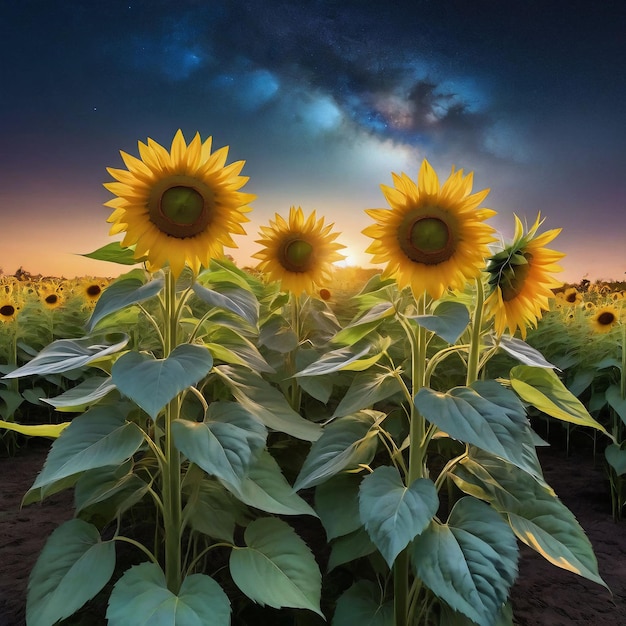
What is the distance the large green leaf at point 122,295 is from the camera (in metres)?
1.13

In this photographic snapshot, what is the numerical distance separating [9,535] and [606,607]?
6.43ft

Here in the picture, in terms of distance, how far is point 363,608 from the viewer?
4.42ft

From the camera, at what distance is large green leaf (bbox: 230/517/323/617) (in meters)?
1.15

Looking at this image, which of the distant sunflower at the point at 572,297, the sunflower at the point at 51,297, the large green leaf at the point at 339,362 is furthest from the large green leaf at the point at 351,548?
the distant sunflower at the point at 572,297

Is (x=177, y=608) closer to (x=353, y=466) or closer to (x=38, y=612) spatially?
(x=38, y=612)

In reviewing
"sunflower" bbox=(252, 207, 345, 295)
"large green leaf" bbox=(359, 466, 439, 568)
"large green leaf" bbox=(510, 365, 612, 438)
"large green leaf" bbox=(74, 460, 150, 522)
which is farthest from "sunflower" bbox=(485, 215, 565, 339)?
"large green leaf" bbox=(74, 460, 150, 522)

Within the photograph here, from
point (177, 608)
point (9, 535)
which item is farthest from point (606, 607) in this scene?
point (9, 535)

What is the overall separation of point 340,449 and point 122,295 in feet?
1.87

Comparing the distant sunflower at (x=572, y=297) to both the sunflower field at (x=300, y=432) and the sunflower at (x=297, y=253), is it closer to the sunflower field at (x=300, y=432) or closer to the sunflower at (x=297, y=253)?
the sunflower at (x=297, y=253)

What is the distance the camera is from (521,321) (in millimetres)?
1263

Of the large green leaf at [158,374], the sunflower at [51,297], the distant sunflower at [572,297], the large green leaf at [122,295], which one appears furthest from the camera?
the distant sunflower at [572,297]

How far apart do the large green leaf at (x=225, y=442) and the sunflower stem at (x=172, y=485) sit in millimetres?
117

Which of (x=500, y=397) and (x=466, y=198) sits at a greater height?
(x=466, y=198)

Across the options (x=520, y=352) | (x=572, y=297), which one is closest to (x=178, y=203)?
(x=520, y=352)
